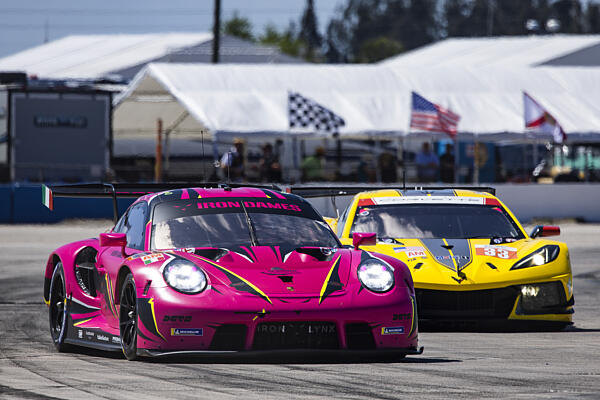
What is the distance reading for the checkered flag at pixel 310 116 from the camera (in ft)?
103

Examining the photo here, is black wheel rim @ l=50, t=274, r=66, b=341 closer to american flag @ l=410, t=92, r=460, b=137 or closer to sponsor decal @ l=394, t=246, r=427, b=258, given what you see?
sponsor decal @ l=394, t=246, r=427, b=258

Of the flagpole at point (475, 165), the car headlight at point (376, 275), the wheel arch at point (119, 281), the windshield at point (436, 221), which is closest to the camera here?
the car headlight at point (376, 275)

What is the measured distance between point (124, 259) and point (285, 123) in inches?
927

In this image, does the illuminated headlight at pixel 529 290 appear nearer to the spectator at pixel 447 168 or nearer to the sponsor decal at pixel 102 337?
the sponsor decal at pixel 102 337

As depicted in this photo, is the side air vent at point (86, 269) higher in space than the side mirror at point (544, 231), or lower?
lower

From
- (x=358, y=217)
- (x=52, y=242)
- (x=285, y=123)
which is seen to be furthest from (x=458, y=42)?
(x=358, y=217)

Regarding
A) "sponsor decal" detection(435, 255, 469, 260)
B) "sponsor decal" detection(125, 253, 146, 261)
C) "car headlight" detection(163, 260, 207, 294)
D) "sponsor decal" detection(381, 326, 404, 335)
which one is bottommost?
"sponsor decal" detection(381, 326, 404, 335)

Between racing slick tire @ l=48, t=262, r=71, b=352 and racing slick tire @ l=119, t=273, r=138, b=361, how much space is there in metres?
1.01

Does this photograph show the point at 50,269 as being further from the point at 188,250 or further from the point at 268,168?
the point at 268,168

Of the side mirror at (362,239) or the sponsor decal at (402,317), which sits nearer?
the sponsor decal at (402,317)

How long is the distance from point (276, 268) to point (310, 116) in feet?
79.2

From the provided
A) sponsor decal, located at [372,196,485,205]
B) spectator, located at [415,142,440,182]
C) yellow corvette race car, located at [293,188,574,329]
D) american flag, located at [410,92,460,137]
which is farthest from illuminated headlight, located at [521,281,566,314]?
american flag, located at [410,92,460,137]

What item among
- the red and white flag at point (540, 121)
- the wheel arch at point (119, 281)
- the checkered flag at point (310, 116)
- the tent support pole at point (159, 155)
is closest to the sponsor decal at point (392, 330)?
the wheel arch at point (119, 281)

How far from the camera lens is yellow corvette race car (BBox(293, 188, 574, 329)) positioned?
32.0ft
